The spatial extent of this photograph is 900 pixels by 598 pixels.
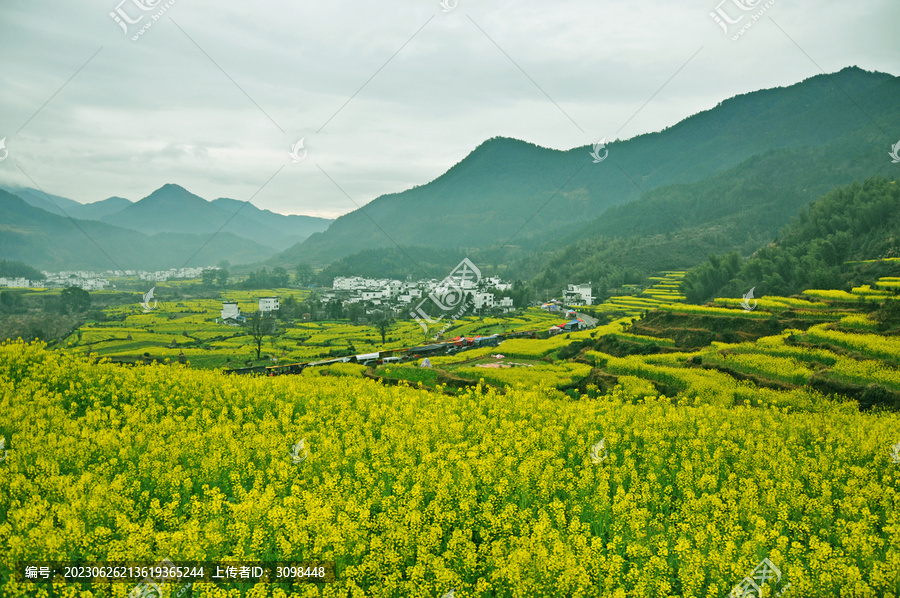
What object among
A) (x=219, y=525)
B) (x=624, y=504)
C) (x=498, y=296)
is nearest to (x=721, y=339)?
(x=624, y=504)

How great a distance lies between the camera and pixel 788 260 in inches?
2339

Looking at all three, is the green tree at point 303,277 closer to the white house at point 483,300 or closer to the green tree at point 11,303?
the green tree at point 11,303

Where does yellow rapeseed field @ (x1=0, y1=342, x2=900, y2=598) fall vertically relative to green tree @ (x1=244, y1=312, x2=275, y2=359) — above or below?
below

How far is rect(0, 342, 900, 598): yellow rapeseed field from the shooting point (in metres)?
9.15

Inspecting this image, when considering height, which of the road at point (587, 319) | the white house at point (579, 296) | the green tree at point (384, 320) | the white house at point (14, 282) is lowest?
the road at point (587, 319)

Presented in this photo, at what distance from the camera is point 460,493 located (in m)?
11.8

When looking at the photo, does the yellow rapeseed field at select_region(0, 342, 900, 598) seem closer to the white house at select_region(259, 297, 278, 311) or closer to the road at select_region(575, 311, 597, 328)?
the road at select_region(575, 311, 597, 328)

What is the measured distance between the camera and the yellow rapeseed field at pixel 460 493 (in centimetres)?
915

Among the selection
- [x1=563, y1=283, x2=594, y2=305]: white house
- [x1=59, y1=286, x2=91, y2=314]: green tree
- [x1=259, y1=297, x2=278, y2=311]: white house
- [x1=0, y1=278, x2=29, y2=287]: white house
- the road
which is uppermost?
[x1=0, y1=278, x2=29, y2=287]: white house

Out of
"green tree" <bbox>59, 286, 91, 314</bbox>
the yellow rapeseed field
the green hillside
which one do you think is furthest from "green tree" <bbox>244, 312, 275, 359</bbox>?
the green hillside

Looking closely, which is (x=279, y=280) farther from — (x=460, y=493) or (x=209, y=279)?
(x=460, y=493)

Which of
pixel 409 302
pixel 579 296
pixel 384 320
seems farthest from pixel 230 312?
pixel 579 296

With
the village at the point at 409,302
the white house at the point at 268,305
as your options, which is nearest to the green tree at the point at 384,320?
the village at the point at 409,302

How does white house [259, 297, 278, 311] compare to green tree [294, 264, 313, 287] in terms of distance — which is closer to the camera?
white house [259, 297, 278, 311]
